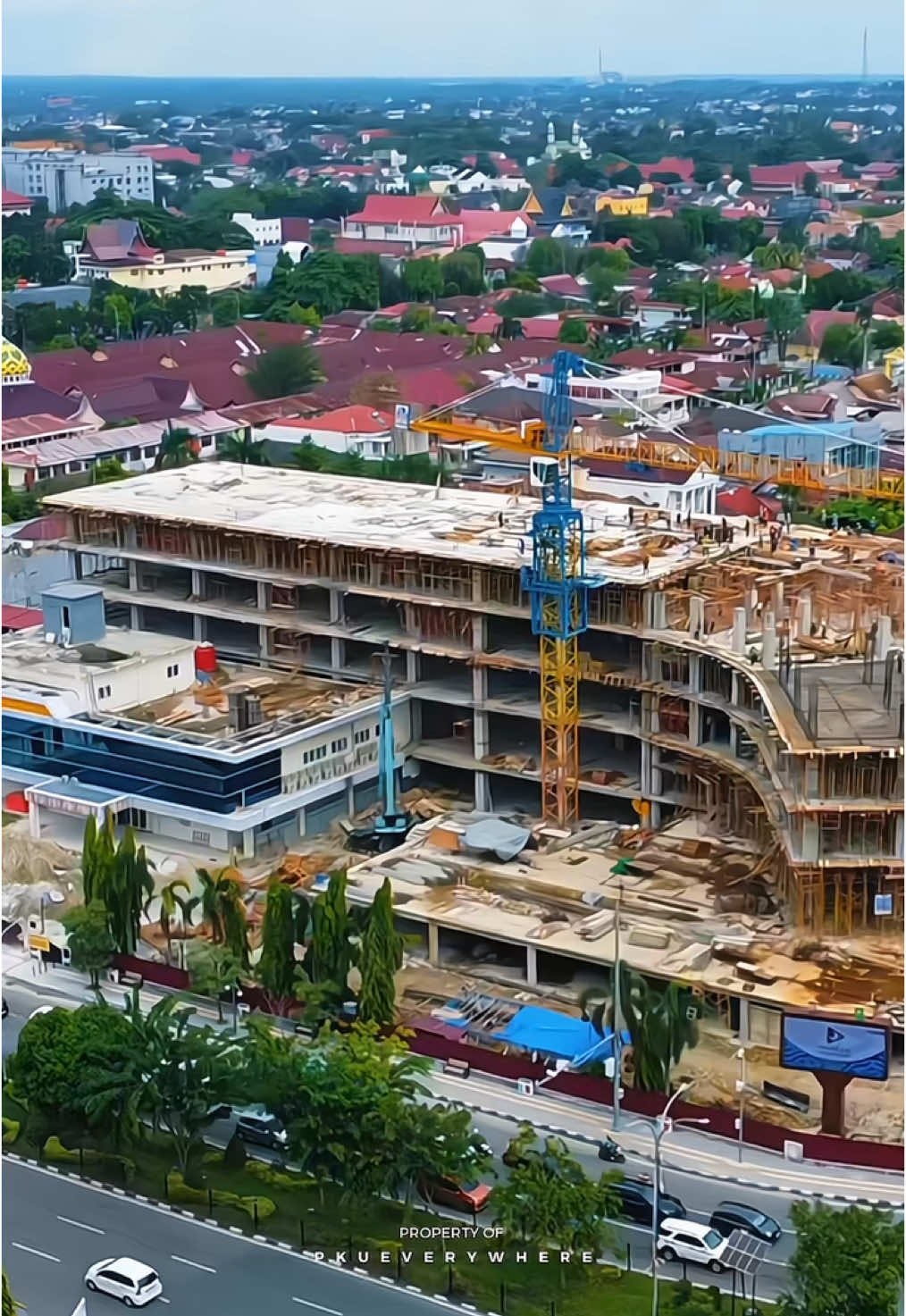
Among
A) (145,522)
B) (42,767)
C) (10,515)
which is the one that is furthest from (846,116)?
(42,767)

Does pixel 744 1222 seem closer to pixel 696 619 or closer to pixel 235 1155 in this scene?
pixel 235 1155

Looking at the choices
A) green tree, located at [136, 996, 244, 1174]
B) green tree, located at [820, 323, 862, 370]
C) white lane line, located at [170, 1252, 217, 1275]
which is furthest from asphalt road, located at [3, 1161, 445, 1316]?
green tree, located at [820, 323, 862, 370]

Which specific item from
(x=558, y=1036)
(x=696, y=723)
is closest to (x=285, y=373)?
(x=696, y=723)

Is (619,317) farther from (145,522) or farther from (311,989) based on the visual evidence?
(311,989)

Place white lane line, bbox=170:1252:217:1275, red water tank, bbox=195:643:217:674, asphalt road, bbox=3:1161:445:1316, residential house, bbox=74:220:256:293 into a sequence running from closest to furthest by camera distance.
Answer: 1. asphalt road, bbox=3:1161:445:1316
2. white lane line, bbox=170:1252:217:1275
3. red water tank, bbox=195:643:217:674
4. residential house, bbox=74:220:256:293

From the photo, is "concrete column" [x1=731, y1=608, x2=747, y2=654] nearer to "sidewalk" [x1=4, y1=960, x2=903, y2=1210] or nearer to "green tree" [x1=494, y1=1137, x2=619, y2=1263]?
"sidewalk" [x1=4, y1=960, x2=903, y2=1210]

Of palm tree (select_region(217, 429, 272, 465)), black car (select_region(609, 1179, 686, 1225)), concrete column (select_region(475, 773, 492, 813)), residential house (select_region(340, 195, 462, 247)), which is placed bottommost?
black car (select_region(609, 1179, 686, 1225))

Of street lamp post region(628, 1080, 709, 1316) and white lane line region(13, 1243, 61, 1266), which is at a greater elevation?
street lamp post region(628, 1080, 709, 1316)
